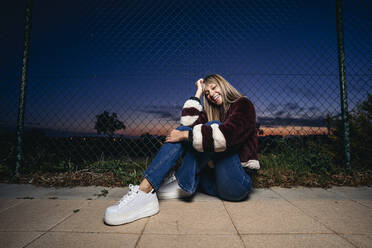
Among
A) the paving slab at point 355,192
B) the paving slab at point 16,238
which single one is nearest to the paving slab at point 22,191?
the paving slab at point 16,238

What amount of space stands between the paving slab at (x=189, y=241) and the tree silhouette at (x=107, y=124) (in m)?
2.16

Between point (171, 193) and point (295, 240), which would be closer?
point (295, 240)

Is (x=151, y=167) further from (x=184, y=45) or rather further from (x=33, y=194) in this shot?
(x=184, y=45)

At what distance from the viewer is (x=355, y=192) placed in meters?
1.81

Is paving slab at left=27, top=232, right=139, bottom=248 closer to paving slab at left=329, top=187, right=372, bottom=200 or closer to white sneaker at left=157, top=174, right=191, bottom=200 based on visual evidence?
white sneaker at left=157, top=174, right=191, bottom=200

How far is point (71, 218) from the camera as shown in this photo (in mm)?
1278

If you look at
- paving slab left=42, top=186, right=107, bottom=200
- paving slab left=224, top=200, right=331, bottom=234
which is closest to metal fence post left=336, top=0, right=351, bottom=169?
paving slab left=224, top=200, right=331, bottom=234

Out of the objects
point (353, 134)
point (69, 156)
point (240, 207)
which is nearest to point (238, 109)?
point (240, 207)

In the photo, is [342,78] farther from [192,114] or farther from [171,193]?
[171,193]

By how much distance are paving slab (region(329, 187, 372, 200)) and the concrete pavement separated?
10 millimetres

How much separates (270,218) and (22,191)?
7.95 ft

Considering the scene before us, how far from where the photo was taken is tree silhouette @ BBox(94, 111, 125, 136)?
9.70 feet

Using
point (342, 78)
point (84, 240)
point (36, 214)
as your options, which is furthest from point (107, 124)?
point (342, 78)

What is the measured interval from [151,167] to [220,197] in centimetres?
73
